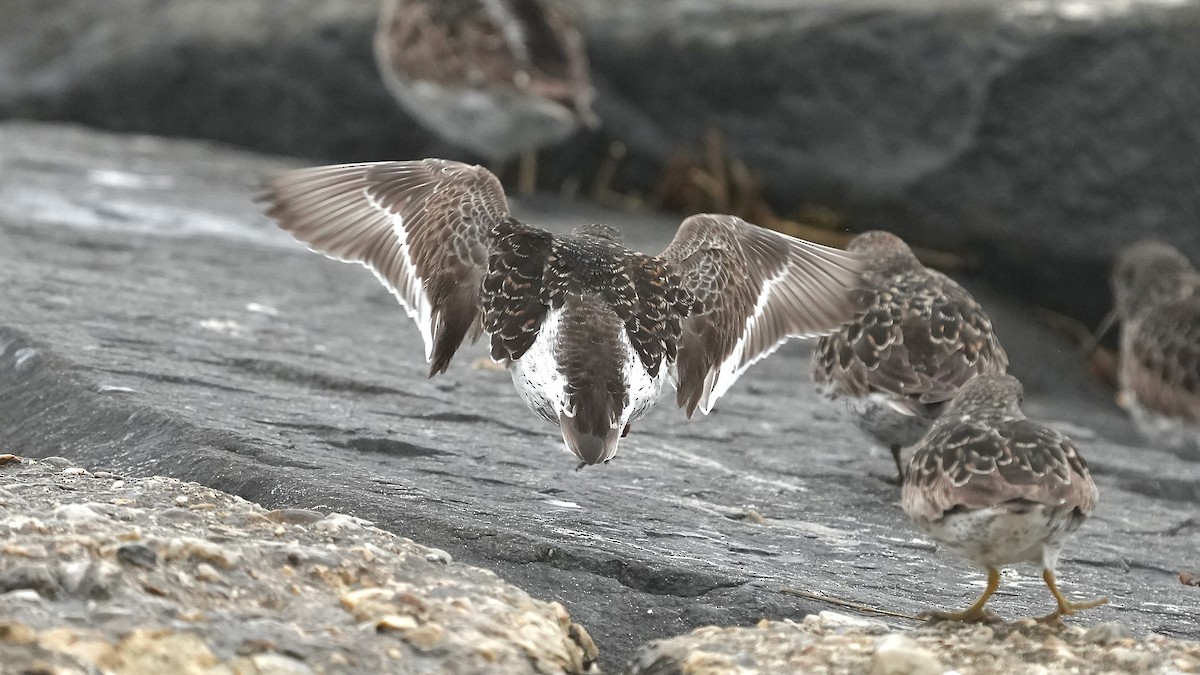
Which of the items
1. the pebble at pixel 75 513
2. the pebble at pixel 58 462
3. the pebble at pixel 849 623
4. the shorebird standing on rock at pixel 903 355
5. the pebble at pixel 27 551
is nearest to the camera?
the pebble at pixel 27 551

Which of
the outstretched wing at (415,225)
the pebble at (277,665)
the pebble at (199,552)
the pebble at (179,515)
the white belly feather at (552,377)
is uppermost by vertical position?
the outstretched wing at (415,225)

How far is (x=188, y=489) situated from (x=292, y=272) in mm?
3694

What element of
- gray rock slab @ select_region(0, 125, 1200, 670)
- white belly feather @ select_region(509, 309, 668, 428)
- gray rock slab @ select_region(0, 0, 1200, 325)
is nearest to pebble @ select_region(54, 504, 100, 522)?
gray rock slab @ select_region(0, 125, 1200, 670)

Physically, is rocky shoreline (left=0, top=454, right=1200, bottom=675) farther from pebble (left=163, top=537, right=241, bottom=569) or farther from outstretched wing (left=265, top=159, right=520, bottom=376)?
outstretched wing (left=265, top=159, right=520, bottom=376)

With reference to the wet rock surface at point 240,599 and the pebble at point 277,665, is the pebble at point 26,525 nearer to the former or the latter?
the wet rock surface at point 240,599

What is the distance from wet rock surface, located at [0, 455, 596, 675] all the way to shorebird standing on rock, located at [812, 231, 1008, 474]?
7.34 ft

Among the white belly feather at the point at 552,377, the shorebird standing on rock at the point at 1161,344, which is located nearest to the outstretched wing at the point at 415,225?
the white belly feather at the point at 552,377

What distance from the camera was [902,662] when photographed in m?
3.39

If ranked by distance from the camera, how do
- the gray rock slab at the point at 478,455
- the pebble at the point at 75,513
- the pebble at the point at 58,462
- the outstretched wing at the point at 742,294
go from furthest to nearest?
the outstretched wing at the point at 742,294, the pebble at the point at 58,462, the gray rock slab at the point at 478,455, the pebble at the point at 75,513

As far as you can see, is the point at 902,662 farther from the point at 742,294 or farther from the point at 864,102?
the point at 864,102

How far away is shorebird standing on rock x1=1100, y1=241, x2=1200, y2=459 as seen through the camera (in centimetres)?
789

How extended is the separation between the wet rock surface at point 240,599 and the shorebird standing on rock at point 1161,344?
5068 mm

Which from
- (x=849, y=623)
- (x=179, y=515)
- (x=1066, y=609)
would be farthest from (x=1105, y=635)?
(x=179, y=515)

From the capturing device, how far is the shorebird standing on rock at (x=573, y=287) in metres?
4.67
